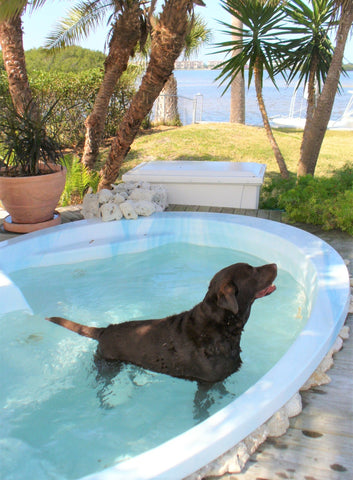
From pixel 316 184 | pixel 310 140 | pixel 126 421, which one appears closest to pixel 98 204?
pixel 316 184

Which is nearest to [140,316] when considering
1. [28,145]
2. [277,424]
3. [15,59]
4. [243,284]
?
[243,284]

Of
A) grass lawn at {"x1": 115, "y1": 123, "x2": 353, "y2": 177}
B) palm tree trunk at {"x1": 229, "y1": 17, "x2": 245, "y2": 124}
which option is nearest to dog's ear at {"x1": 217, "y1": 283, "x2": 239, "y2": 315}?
grass lawn at {"x1": 115, "y1": 123, "x2": 353, "y2": 177}

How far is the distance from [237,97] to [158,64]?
1094 cm

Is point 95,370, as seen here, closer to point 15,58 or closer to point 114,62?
point 114,62

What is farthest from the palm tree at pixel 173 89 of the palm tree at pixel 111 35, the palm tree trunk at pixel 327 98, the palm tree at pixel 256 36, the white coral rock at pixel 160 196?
the white coral rock at pixel 160 196

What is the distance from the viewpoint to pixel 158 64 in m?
6.44

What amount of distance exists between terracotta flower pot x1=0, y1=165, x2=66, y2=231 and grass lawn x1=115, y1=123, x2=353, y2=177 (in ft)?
21.5

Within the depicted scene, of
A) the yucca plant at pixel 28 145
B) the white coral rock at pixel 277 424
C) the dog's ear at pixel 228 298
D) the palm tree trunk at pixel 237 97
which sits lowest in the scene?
the white coral rock at pixel 277 424

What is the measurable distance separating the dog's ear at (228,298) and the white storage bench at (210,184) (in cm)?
415

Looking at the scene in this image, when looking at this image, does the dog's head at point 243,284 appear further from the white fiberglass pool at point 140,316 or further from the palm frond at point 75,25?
the palm frond at point 75,25

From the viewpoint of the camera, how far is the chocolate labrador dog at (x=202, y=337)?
265 cm

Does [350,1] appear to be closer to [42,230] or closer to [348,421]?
[42,230]

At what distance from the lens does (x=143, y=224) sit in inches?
226

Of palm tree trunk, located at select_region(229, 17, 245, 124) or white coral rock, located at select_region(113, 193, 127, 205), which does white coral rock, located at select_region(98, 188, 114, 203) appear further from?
palm tree trunk, located at select_region(229, 17, 245, 124)
